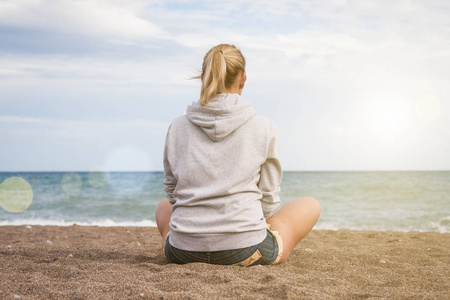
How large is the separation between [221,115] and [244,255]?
0.91m

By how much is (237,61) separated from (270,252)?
1.29 metres

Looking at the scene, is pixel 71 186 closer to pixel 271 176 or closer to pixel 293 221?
pixel 293 221

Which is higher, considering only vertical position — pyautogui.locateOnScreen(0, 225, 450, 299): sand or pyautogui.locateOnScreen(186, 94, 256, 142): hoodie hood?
pyautogui.locateOnScreen(186, 94, 256, 142): hoodie hood

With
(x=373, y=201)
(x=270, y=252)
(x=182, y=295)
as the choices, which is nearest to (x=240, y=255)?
(x=270, y=252)

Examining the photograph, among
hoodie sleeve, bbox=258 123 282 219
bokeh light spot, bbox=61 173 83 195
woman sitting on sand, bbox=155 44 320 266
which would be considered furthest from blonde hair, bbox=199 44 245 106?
bokeh light spot, bbox=61 173 83 195

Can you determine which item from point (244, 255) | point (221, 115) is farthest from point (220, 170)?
point (244, 255)

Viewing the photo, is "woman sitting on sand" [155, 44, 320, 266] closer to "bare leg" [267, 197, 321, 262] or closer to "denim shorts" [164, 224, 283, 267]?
"denim shorts" [164, 224, 283, 267]

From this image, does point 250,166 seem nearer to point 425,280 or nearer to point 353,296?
point 353,296

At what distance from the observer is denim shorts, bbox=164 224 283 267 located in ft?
8.51

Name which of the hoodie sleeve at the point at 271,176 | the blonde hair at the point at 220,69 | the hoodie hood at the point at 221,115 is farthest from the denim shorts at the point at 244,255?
the blonde hair at the point at 220,69

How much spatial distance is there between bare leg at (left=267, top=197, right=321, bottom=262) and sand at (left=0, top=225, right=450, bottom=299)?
201mm

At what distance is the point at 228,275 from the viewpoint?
2443mm

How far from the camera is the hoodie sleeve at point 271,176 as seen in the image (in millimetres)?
2570

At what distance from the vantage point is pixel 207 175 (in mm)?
2467
